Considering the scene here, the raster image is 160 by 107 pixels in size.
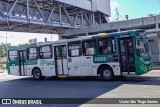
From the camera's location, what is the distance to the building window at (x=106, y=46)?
552 inches

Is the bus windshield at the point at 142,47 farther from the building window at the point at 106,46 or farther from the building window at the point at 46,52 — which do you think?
the building window at the point at 46,52

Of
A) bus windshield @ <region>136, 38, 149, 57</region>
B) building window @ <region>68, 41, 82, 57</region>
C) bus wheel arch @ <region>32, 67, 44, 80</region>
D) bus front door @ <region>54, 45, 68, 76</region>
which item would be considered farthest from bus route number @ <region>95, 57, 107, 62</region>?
bus wheel arch @ <region>32, 67, 44, 80</region>

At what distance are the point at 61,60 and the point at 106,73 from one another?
12.4ft

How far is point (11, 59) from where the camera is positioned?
66.9ft

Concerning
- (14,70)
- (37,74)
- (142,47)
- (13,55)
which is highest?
(13,55)

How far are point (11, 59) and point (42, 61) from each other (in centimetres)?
384

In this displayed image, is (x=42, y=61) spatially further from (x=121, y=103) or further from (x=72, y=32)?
(x=72, y=32)

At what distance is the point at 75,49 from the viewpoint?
628 inches

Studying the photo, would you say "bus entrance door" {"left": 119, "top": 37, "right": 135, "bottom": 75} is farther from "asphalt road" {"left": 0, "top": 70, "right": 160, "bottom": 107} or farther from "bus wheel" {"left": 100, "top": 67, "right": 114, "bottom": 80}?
"bus wheel" {"left": 100, "top": 67, "right": 114, "bottom": 80}

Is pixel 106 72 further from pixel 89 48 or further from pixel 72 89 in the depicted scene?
pixel 72 89

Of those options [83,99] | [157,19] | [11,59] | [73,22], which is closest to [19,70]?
[11,59]

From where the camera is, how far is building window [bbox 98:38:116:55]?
14.0 meters

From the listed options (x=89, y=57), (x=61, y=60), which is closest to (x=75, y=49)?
(x=89, y=57)

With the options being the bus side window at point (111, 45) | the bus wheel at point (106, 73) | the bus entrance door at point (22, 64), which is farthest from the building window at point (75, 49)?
the bus entrance door at point (22, 64)
